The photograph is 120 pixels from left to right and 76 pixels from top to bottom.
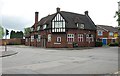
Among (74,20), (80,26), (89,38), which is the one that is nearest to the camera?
(80,26)

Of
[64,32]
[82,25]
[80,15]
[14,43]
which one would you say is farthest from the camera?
[14,43]

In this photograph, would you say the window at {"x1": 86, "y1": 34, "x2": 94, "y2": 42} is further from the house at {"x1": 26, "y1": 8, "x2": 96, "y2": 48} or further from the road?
the road

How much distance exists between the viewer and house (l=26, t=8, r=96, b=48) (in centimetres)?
4878

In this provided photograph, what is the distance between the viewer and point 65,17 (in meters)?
50.3

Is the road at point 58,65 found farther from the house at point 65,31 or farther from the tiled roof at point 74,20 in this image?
the tiled roof at point 74,20

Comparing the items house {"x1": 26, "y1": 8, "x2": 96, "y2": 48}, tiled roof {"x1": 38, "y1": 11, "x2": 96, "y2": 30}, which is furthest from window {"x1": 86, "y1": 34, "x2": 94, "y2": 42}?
tiled roof {"x1": 38, "y1": 11, "x2": 96, "y2": 30}

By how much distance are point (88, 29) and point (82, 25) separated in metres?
2.05

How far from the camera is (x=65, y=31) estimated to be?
48.7 metres

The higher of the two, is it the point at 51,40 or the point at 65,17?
the point at 65,17

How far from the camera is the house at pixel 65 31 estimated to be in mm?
48781

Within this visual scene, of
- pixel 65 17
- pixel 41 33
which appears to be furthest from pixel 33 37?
pixel 65 17

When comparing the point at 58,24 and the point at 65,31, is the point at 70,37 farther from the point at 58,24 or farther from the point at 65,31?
the point at 58,24

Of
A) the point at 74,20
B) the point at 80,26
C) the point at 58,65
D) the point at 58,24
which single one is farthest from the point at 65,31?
the point at 58,65

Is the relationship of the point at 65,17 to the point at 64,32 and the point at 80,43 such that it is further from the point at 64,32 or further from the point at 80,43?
the point at 80,43
